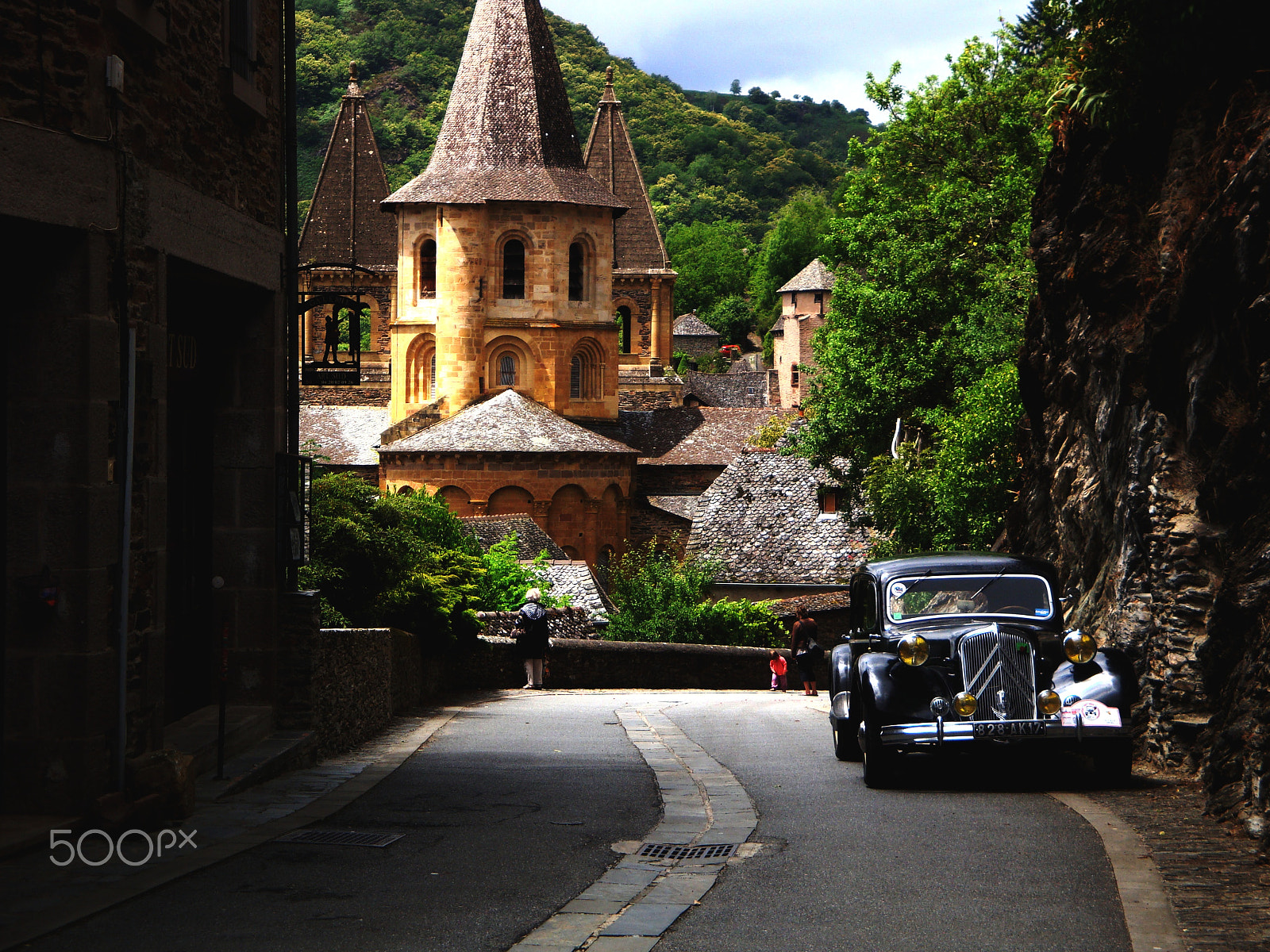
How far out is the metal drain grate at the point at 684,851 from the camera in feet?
25.9

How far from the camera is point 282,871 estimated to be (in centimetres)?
716

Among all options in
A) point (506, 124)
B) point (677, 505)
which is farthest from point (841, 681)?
point (677, 505)

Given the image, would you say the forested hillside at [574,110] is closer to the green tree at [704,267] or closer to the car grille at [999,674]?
the green tree at [704,267]

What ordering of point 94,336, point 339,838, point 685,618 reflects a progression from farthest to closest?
point 685,618 < point 339,838 < point 94,336

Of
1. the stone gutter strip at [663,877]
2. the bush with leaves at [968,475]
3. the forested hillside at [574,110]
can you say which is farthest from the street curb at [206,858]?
the forested hillside at [574,110]

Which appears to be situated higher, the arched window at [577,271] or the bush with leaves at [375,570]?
the arched window at [577,271]

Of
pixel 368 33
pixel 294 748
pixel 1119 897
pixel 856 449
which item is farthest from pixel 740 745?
pixel 368 33

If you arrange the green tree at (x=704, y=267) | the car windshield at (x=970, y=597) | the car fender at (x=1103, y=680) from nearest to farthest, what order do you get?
the car fender at (x=1103, y=680), the car windshield at (x=970, y=597), the green tree at (x=704, y=267)

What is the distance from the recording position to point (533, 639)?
21.7m

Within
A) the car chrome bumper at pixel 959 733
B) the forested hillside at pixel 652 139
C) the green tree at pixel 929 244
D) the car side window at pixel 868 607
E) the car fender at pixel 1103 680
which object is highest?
the forested hillside at pixel 652 139

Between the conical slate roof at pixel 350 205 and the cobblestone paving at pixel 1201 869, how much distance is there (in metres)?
61.6

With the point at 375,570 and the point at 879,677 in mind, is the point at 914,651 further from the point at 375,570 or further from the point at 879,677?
the point at 375,570

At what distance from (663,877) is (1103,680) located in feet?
14.3

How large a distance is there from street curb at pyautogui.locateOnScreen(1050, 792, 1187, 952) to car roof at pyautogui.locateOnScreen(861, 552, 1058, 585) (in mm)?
2624
